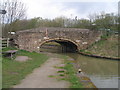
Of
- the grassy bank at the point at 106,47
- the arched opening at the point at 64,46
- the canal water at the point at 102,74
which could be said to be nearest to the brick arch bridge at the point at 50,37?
the arched opening at the point at 64,46

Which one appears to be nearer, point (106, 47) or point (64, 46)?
point (106, 47)

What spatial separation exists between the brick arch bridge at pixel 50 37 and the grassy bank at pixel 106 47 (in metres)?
0.93

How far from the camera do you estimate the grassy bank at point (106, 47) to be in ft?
54.9

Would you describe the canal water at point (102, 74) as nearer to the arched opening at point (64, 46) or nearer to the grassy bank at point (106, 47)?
the grassy bank at point (106, 47)

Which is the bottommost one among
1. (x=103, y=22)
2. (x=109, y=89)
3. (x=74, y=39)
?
(x=109, y=89)

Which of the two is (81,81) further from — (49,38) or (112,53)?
(49,38)

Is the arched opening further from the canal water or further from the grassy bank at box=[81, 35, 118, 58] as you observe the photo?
the canal water

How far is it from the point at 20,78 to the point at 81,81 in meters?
2.38

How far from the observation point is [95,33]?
2006cm

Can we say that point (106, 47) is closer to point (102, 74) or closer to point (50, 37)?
point (50, 37)

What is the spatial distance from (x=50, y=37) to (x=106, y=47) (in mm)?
6002

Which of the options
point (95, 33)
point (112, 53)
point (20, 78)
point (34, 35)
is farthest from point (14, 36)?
point (20, 78)

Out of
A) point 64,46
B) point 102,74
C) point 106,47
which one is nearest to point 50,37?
point 106,47

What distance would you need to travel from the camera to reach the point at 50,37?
19.8 m
